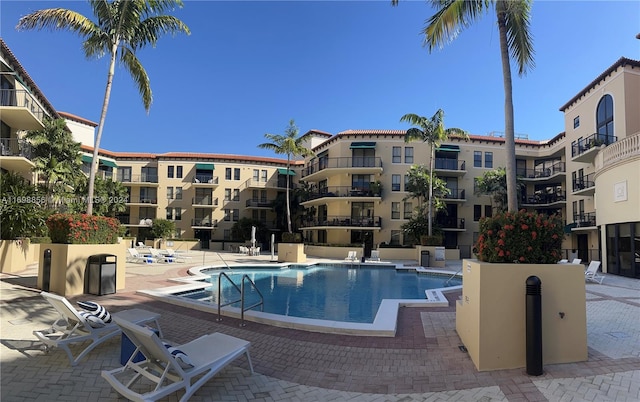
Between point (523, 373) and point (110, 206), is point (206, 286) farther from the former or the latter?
point (110, 206)

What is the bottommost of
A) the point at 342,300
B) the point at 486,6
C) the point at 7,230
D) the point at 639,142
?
the point at 342,300

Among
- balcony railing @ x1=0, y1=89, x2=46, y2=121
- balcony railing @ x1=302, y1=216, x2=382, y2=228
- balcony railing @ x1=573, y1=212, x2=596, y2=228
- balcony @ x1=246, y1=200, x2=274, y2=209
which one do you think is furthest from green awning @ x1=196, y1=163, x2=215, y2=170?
balcony railing @ x1=573, y1=212, x2=596, y2=228

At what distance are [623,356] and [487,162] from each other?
114 feet

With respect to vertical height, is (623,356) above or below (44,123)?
below

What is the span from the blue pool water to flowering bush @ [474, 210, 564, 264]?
4.49m

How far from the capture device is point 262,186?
45.8 meters

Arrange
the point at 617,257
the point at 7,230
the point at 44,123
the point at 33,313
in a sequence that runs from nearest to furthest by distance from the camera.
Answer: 1. the point at 33,313
2. the point at 7,230
3. the point at 617,257
4. the point at 44,123

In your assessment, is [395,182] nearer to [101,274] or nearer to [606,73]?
[606,73]

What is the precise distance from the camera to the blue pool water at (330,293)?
1045 cm

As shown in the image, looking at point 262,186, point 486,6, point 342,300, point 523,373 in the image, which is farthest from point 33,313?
point 262,186

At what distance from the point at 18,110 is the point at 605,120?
3631 cm

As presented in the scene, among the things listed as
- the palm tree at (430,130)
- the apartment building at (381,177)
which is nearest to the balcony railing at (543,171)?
the apartment building at (381,177)

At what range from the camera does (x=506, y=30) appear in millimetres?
8570

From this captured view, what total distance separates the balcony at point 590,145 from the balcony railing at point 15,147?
34.9 m
